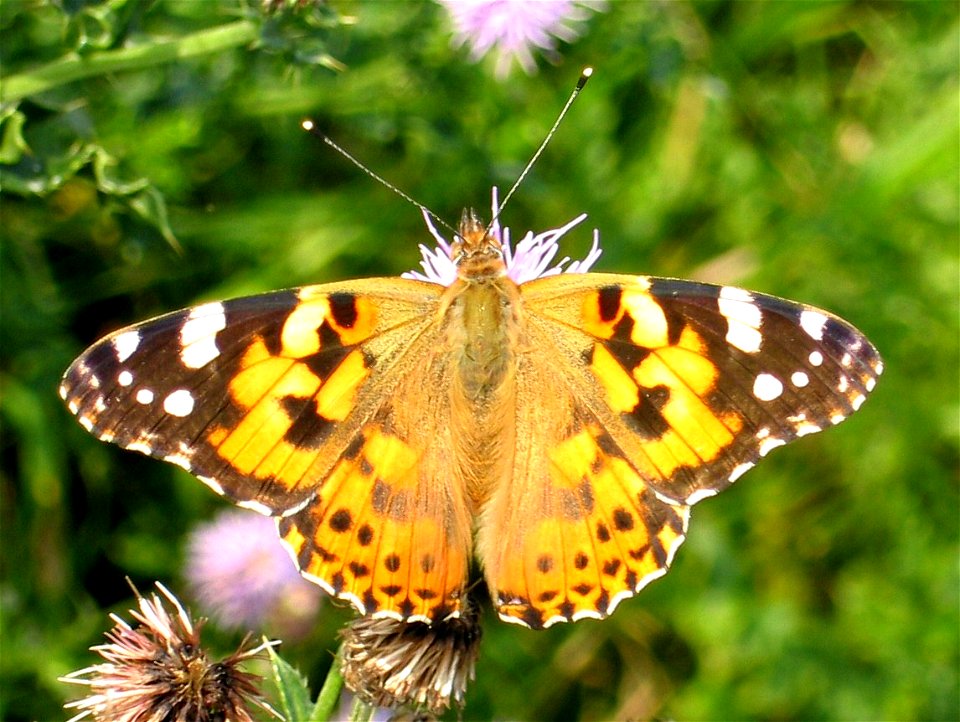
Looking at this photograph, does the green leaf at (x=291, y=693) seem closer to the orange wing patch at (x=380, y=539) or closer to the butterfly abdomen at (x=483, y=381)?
the orange wing patch at (x=380, y=539)

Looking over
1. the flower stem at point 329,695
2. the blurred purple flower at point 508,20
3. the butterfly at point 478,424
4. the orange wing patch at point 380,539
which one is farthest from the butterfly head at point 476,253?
the blurred purple flower at point 508,20

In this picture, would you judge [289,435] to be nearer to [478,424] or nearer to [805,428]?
[478,424]

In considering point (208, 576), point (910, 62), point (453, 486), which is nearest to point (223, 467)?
point (453, 486)

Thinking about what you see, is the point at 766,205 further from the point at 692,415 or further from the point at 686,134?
the point at 692,415

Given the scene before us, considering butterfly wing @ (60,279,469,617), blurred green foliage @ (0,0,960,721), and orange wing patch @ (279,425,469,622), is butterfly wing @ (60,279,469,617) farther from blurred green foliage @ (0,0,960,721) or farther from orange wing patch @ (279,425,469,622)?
blurred green foliage @ (0,0,960,721)

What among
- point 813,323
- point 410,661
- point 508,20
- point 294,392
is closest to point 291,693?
point 410,661
